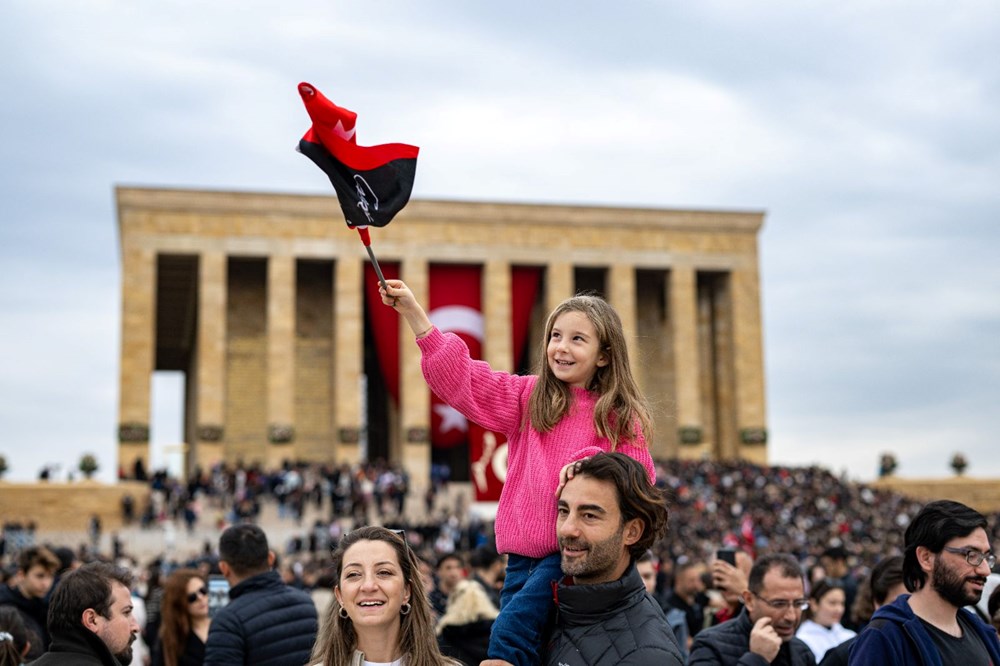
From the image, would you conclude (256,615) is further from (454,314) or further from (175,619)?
(454,314)

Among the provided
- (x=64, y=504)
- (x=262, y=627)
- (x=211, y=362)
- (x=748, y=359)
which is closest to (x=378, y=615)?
(x=262, y=627)

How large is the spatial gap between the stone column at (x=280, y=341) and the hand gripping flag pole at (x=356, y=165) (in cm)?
3888

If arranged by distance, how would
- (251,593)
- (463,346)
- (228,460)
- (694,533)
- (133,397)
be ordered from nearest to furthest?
(463,346) → (251,593) → (694,533) → (133,397) → (228,460)

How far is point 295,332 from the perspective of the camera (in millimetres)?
46469

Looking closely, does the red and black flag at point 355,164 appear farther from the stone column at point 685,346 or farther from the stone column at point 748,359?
the stone column at point 748,359

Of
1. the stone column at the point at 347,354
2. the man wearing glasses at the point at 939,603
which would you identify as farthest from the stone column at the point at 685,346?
the man wearing glasses at the point at 939,603

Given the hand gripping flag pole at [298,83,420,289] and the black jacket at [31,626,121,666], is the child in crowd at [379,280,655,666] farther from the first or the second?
the black jacket at [31,626,121,666]

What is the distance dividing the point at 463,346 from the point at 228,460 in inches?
1647

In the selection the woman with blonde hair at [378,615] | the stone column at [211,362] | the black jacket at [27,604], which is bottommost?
the black jacket at [27,604]

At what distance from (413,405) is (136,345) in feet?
32.0

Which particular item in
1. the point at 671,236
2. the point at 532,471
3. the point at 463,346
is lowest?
the point at 532,471

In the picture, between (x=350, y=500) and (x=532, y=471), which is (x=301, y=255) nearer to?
(x=350, y=500)

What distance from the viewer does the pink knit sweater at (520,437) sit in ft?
13.4

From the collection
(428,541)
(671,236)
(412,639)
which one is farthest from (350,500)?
(412,639)
